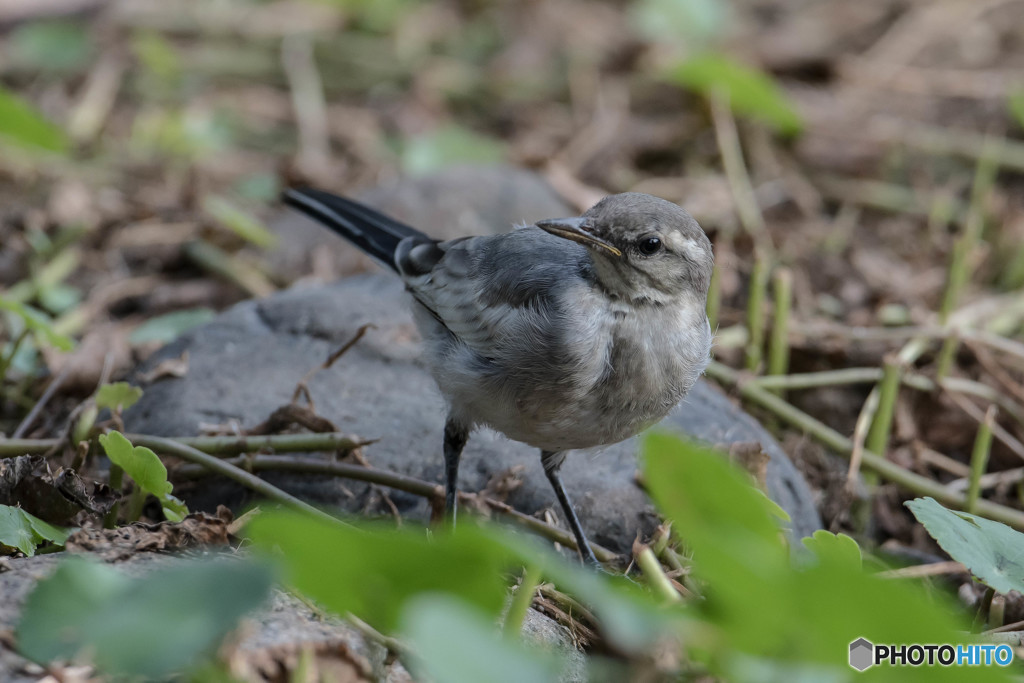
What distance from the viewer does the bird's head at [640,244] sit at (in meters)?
3.15

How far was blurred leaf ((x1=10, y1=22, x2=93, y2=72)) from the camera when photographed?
748 cm

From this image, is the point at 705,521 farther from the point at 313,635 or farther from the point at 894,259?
the point at 894,259

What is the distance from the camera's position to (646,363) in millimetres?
3133

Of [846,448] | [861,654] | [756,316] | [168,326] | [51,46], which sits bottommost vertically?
[846,448]

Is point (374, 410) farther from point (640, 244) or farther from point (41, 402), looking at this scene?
point (640, 244)

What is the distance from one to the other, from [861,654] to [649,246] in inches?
52.8

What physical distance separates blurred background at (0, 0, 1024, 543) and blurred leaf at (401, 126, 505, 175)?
3cm

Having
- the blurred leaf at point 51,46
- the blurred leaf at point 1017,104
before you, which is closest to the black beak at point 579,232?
the blurred leaf at point 1017,104

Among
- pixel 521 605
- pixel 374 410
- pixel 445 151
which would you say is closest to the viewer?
pixel 521 605

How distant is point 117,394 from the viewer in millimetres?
3357

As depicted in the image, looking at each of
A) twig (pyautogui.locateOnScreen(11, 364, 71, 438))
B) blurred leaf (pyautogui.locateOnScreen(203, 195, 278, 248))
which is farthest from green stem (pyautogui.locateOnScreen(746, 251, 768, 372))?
twig (pyautogui.locateOnScreen(11, 364, 71, 438))

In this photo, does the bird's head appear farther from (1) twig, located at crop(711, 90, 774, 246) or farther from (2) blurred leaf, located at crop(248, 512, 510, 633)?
(1) twig, located at crop(711, 90, 774, 246)

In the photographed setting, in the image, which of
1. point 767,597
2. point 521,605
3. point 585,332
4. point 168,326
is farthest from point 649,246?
point 168,326

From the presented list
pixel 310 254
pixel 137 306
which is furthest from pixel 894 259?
pixel 137 306
